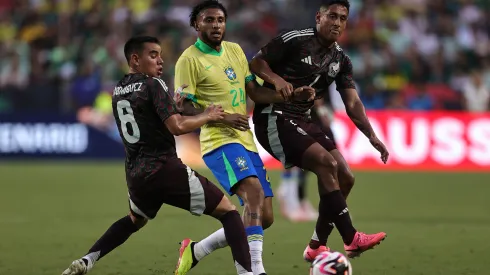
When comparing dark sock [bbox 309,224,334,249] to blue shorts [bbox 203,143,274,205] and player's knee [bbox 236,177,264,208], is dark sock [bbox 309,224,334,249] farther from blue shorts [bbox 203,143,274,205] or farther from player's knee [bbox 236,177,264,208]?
player's knee [bbox 236,177,264,208]

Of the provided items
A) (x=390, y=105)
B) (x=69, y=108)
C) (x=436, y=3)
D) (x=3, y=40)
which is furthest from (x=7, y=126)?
(x=436, y=3)

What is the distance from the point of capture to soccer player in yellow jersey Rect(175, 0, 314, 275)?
797 centimetres

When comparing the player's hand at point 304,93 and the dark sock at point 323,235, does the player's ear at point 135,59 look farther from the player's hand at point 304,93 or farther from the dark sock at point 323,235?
the dark sock at point 323,235

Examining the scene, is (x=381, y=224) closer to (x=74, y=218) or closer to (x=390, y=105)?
(x=74, y=218)

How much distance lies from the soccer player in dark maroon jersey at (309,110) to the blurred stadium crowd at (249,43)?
40.3 ft

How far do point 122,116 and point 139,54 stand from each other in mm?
510

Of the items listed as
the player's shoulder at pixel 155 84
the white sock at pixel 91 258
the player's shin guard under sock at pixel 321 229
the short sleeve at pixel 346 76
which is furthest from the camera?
the short sleeve at pixel 346 76

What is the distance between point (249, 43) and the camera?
2278 centimetres

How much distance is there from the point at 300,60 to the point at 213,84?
93 cm

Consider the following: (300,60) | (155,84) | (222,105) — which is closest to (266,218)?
(222,105)

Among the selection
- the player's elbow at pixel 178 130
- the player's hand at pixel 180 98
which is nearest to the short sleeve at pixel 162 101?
the player's elbow at pixel 178 130

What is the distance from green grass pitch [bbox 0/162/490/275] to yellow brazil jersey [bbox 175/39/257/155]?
1.25 m

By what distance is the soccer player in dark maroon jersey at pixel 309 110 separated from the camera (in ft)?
27.3

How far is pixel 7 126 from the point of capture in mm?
21266
